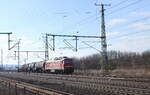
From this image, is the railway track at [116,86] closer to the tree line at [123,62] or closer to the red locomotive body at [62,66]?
the tree line at [123,62]

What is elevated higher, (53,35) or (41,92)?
(53,35)

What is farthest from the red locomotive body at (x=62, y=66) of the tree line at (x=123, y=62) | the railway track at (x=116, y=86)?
the railway track at (x=116, y=86)

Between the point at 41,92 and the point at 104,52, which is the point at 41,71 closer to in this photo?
the point at 104,52

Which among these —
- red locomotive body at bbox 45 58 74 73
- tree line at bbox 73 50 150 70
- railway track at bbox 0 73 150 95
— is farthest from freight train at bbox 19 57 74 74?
railway track at bbox 0 73 150 95

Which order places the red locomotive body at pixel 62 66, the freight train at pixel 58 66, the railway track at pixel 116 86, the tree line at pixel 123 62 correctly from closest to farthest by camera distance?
the railway track at pixel 116 86 → the red locomotive body at pixel 62 66 → the freight train at pixel 58 66 → the tree line at pixel 123 62

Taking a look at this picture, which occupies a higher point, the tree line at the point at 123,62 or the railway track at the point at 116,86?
the tree line at the point at 123,62

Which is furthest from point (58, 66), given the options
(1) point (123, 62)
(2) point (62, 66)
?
(1) point (123, 62)

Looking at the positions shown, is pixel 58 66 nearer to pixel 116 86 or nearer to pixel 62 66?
pixel 62 66

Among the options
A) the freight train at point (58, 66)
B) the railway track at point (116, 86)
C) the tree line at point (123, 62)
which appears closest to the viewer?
the railway track at point (116, 86)

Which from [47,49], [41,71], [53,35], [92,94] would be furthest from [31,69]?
[92,94]

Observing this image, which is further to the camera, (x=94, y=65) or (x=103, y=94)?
(x=94, y=65)

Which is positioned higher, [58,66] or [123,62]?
[123,62]

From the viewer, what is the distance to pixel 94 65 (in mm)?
92312

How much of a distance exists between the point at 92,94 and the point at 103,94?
72cm
